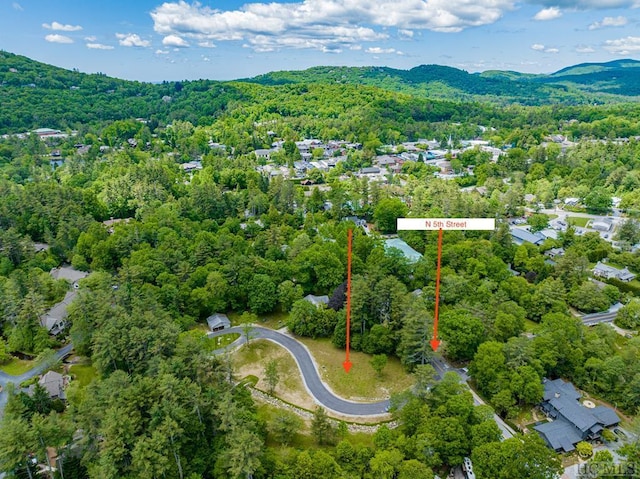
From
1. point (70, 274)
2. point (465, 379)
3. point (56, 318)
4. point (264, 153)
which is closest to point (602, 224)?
point (465, 379)

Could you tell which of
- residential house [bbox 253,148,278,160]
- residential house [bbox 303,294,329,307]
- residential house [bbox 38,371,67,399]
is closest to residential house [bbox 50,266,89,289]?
residential house [bbox 38,371,67,399]

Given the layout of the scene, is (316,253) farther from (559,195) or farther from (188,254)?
(559,195)

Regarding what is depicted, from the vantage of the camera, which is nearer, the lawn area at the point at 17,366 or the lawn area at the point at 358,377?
the lawn area at the point at 358,377

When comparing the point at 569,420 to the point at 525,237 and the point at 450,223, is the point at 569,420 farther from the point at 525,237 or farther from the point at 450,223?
the point at 525,237

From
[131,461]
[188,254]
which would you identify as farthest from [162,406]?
[188,254]

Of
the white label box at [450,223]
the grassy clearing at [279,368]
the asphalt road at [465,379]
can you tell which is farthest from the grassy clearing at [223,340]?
the white label box at [450,223]

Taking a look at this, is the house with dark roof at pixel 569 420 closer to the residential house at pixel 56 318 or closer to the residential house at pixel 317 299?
the residential house at pixel 317 299
